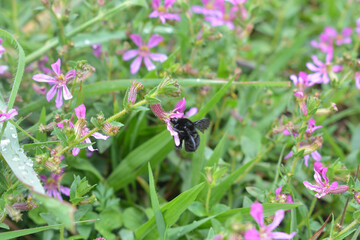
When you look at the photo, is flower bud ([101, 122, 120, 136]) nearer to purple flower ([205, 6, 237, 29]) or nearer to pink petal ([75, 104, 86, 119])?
pink petal ([75, 104, 86, 119])

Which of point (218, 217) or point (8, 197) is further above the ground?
point (8, 197)

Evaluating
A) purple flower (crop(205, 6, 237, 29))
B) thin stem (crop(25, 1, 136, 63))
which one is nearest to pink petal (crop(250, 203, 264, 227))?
thin stem (crop(25, 1, 136, 63))

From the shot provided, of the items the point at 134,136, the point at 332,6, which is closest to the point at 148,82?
the point at 134,136

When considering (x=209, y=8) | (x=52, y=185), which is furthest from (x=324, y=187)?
(x=209, y=8)

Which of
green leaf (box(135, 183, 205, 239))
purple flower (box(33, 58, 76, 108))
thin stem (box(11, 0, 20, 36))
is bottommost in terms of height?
green leaf (box(135, 183, 205, 239))

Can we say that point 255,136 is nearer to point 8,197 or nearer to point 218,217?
point 218,217

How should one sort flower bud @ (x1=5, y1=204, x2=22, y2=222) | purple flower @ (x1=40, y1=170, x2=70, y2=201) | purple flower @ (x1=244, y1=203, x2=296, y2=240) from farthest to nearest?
purple flower @ (x1=40, y1=170, x2=70, y2=201), flower bud @ (x1=5, y1=204, x2=22, y2=222), purple flower @ (x1=244, y1=203, x2=296, y2=240)

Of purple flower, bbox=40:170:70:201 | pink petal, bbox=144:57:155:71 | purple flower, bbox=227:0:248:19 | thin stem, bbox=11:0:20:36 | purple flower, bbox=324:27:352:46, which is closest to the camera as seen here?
purple flower, bbox=40:170:70:201

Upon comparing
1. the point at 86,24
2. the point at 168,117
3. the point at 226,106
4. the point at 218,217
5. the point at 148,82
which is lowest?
the point at 218,217
